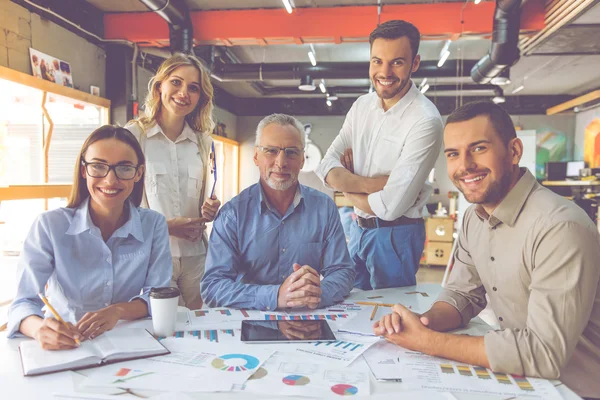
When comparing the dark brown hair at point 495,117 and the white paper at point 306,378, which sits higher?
the dark brown hair at point 495,117

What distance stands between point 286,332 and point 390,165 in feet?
3.87

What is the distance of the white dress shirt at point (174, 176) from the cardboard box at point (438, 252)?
259 inches

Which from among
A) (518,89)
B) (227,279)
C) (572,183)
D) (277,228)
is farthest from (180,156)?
(572,183)

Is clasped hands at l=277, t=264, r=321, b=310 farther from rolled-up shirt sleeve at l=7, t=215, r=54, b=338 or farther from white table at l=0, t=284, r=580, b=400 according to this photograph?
rolled-up shirt sleeve at l=7, t=215, r=54, b=338

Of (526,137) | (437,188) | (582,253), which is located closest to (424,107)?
(582,253)

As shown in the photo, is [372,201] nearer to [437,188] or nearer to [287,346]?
[287,346]

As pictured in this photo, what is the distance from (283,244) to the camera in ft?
6.42

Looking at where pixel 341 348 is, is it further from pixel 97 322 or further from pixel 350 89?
pixel 350 89

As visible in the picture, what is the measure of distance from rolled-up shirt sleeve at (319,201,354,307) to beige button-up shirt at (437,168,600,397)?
404 mm

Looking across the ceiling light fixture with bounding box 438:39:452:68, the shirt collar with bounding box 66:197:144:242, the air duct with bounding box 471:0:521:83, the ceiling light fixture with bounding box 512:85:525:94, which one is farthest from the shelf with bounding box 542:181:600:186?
the shirt collar with bounding box 66:197:144:242

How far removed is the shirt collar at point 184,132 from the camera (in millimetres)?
2389

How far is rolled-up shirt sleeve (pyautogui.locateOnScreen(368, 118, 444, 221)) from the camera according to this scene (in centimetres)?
207

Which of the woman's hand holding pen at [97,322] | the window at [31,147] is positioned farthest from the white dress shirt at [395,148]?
the window at [31,147]

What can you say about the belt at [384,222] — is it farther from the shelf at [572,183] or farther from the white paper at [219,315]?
the shelf at [572,183]
